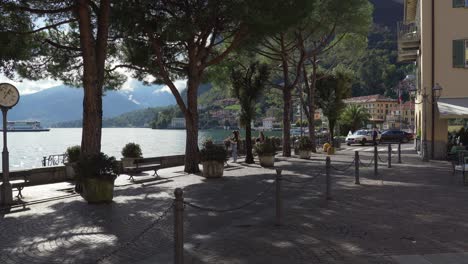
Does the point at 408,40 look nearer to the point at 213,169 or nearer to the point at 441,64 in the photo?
the point at 441,64

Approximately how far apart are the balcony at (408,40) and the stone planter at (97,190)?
21538 mm

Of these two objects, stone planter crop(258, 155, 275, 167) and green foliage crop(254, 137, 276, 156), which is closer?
stone planter crop(258, 155, 275, 167)

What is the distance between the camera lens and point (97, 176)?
11.2 meters

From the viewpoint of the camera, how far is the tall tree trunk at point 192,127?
1872 centimetres

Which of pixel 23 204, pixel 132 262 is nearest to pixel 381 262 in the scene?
pixel 132 262

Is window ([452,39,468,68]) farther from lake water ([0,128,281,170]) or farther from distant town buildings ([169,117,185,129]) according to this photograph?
distant town buildings ([169,117,185,129])

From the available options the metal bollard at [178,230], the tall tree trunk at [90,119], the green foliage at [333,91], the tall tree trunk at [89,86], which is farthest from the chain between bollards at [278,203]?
the green foliage at [333,91]

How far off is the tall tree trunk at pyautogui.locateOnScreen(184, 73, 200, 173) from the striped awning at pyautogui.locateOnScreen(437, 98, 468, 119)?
11737mm

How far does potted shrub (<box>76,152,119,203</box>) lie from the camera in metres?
11.1

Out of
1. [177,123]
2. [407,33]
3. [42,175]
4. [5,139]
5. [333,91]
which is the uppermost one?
[407,33]

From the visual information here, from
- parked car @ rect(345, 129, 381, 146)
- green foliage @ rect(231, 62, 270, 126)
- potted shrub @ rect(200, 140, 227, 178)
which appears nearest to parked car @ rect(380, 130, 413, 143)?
parked car @ rect(345, 129, 381, 146)

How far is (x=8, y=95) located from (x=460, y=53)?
20.7 metres

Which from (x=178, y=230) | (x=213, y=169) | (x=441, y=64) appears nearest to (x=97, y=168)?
(x=213, y=169)

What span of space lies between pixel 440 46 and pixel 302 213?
17520 millimetres
